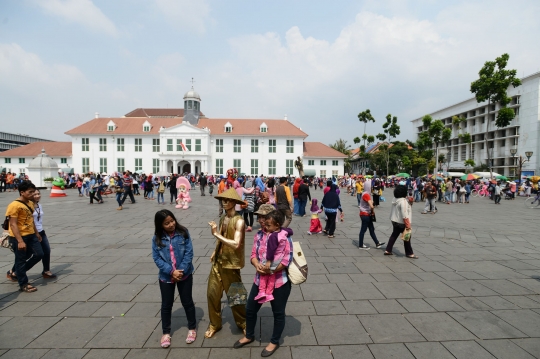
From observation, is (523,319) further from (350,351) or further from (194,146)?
(194,146)

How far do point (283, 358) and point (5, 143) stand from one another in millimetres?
97225

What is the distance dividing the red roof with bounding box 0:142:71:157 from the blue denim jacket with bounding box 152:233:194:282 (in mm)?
52540

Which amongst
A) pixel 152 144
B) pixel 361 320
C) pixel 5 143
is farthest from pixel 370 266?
pixel 5 143

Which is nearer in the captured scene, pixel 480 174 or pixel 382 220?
pixel 382 220

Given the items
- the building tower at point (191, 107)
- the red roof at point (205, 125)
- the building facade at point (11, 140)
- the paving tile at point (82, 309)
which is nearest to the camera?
the paving tile at point (82, 309)

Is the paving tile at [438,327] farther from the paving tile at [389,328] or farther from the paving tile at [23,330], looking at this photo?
the paving tile at [23,330]

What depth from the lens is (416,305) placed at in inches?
148

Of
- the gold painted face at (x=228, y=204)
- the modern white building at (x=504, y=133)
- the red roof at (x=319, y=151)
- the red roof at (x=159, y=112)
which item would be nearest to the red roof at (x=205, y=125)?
the red roof at (x=319, y=151)

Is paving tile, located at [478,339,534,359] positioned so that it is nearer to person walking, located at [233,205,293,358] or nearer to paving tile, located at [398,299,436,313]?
paving tile, located at [398,299,436,313]

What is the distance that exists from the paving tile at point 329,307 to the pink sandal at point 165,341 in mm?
1723

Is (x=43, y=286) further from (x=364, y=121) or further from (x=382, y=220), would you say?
(x=364, y=121)

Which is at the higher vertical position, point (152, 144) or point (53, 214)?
point (152, 144)

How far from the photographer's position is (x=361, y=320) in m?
3.38

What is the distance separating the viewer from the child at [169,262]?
9.21ft
